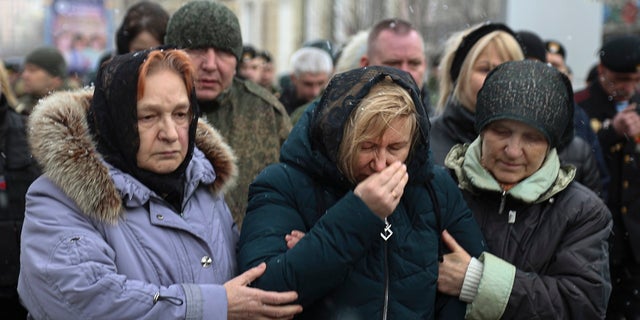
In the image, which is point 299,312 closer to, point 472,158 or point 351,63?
point 472,158

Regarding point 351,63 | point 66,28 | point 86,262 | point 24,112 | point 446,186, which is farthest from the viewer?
point 66,28

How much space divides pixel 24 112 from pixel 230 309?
11.5ft

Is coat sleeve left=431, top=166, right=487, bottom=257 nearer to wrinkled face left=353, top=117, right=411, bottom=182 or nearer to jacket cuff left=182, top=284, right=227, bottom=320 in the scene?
wrinkled face left=353, top=117, right=411, bottom=182

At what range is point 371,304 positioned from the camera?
270cm

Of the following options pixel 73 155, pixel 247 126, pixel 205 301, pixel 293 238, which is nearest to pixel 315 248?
pixel 293 238

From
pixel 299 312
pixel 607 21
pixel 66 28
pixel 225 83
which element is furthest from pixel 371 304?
pixel 66 28

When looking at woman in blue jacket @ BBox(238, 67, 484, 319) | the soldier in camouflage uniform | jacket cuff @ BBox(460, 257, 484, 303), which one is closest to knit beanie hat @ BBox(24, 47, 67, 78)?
the soldier in camouflage uniform

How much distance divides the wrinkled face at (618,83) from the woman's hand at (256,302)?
4.59 m

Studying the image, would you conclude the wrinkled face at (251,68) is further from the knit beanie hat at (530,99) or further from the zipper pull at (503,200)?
the zipper pull at (503,200)

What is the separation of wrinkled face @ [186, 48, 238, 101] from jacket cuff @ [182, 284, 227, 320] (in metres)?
1.82

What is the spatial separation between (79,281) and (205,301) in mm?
408

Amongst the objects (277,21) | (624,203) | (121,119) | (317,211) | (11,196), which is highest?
(121,119)

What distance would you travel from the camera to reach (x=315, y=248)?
101 inches

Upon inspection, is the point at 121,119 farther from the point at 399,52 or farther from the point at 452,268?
the point at 399,52
